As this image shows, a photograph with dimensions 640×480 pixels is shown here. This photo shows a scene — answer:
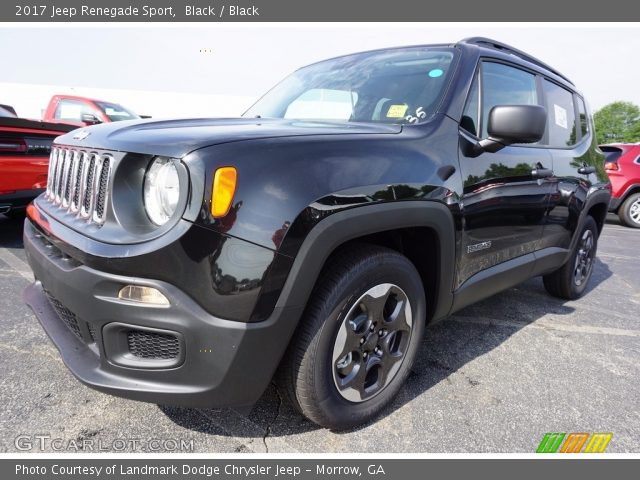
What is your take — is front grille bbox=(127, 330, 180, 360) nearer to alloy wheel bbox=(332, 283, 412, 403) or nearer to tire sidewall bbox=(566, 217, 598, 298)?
alloy wheel bbox=(332, 283, 412, 403)

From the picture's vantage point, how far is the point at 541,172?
2.69 meters

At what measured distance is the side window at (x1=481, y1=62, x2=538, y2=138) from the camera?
2.41 meters

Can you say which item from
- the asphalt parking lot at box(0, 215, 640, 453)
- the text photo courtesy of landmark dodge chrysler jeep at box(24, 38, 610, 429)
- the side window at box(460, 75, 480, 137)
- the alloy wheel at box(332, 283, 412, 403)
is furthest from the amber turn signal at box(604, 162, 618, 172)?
the alloy wheel at box(332, 283, 412, 403)

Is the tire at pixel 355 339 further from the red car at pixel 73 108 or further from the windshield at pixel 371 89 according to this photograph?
the red car at pixel 73 108

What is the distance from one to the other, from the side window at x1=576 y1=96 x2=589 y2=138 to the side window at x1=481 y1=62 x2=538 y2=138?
107 centimetres

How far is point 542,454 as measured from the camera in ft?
5.98

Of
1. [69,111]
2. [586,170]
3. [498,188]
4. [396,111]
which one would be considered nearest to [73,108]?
[69,111]

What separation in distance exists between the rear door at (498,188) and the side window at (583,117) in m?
1.18

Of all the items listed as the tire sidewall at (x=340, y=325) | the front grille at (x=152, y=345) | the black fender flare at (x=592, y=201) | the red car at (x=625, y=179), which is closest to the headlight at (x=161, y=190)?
the front grille at (x=152, y=345)

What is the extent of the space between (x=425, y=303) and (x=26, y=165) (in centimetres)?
389

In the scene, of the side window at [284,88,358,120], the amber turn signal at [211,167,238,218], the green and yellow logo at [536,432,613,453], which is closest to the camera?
the amber turn signal at [211,167,238,218]

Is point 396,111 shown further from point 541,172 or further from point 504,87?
point 541,172

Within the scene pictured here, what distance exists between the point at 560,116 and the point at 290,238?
9.41 feet

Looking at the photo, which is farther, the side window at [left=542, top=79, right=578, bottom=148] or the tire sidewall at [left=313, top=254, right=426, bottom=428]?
the side window at [left=542, top=79, right=578, bottom=148]
